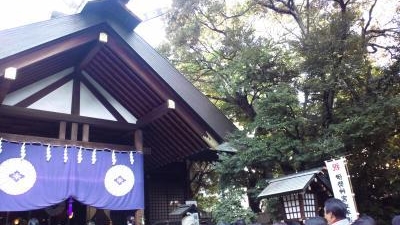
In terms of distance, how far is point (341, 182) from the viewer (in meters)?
6.61

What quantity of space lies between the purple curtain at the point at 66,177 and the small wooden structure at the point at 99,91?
0.26 m

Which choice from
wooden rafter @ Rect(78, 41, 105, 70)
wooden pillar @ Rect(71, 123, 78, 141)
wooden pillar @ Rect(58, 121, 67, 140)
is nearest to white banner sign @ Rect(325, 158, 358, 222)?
wooden rafter @ Rect(78, 41, 105, 70)

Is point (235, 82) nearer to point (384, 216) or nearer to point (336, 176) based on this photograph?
point (336, 176)

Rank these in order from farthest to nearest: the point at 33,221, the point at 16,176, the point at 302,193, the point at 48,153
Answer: the point at 33,221, the point at 48,153, the point at 16,176, the point at 302,193

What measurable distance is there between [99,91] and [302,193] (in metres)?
5.67

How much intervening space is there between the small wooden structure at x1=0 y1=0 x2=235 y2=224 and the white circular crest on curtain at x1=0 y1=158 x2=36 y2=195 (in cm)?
56

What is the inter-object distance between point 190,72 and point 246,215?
7.46 meters

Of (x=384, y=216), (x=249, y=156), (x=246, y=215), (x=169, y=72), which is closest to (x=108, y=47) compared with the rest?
(x=169, y=72)

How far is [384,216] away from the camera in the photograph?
30.1 feet

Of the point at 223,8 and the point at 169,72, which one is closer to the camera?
the point at 169,72

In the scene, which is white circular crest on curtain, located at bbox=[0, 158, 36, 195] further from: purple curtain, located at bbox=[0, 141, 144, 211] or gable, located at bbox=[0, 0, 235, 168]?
gable, located at bbox=[0, 0, 235, 168]

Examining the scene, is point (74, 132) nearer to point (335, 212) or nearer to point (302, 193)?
point (302, 193)

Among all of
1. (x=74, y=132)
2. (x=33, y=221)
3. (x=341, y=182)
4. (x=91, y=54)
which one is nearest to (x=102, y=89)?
(x=91, y=54)

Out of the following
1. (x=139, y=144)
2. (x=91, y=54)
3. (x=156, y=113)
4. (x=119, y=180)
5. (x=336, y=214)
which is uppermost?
(x=91, y=54)
